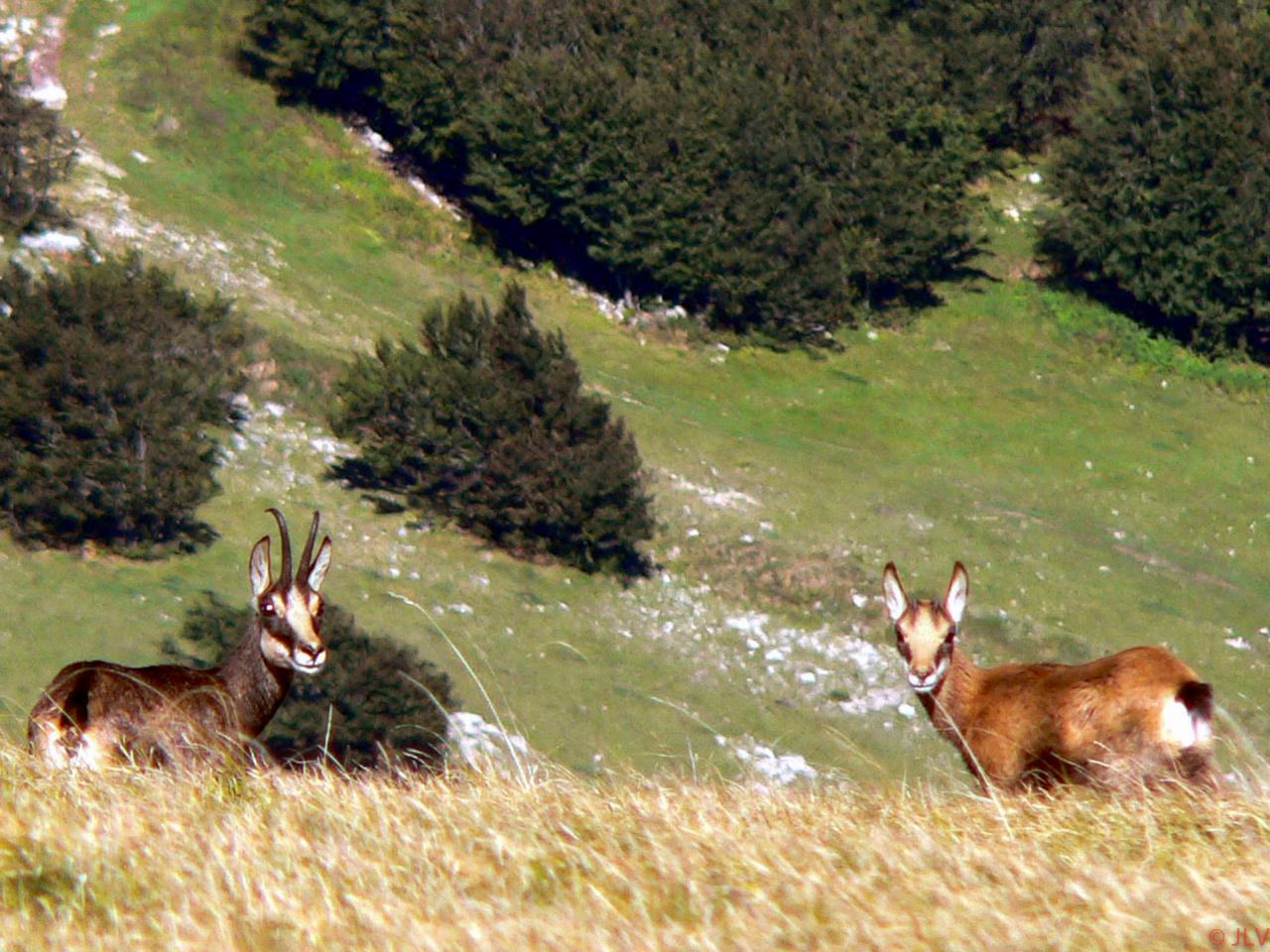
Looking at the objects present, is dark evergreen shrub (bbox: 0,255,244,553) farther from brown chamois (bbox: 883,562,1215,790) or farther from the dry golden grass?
the dry golden grass

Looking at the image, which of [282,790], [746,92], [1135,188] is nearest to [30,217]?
[746,92]

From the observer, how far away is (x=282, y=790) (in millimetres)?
6867

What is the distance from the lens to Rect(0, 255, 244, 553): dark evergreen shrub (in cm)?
3691

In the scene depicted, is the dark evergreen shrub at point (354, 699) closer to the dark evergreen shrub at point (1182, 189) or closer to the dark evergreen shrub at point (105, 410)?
the dark evergreen shrub at point (105, 410)

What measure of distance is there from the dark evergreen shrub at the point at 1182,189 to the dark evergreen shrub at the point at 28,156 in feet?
117

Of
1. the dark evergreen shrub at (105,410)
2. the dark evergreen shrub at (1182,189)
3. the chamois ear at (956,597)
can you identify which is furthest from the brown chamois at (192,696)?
the dark evergreen shrub at (1182,189)

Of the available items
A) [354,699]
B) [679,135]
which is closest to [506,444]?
[354,699]

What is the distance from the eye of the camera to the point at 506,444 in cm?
4441

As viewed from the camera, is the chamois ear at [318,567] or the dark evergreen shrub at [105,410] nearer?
the chamois ear at [318,567]

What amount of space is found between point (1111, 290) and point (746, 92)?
52.1 ft

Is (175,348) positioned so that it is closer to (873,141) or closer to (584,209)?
(584,209)

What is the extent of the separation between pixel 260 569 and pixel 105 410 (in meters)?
30.7

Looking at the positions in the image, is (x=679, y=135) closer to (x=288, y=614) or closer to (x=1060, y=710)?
(x=288, y=614)

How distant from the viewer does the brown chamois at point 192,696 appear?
8.64 m
